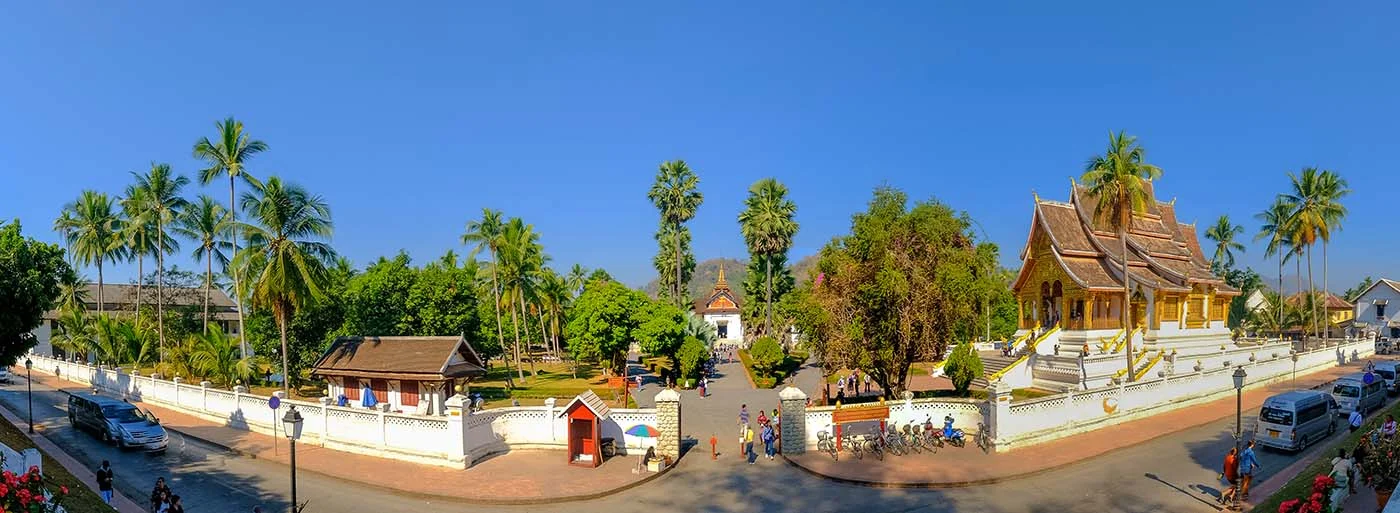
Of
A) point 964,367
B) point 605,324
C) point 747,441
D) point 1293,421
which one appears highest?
point 605,324

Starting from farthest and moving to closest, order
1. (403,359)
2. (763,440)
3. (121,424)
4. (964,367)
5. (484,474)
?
(964,367), (403,359), (121,424), (763,440), (484,474)

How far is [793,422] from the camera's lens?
21484 millimetres

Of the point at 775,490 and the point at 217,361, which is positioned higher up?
the point at 217,361

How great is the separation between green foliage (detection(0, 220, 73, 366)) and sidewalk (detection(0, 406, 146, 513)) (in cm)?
309

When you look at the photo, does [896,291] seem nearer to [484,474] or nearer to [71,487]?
[484,474]

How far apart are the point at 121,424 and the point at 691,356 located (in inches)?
969

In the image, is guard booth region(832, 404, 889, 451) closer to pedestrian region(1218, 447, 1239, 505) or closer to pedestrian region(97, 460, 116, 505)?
pedestrian region(1218, 447, 1239, 505)

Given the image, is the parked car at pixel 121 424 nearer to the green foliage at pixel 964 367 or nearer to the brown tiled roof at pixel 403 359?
the brown tiled roof at pixel 403 359

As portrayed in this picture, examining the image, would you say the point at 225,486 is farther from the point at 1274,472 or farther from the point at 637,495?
the point at 1274,472

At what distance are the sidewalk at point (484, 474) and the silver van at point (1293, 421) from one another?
1869 centimetres

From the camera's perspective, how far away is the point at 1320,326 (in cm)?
6594

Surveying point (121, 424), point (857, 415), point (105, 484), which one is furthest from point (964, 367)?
point (121, 424)

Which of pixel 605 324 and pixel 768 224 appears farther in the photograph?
pixel 768 224

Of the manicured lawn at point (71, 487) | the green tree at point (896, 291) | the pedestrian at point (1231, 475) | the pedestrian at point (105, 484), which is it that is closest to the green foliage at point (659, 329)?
the green tree at point (896, 291)
